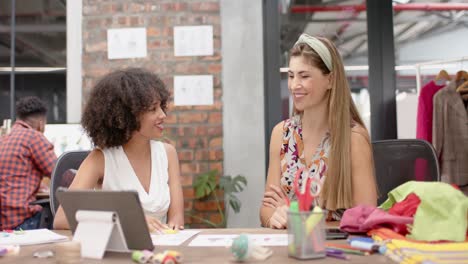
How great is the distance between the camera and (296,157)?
2.03 meters

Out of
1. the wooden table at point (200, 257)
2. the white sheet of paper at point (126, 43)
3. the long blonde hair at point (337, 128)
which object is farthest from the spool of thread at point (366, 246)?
the white sheet of paper at point (126, 43)

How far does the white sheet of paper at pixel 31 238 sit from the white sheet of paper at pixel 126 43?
2650 millimetres

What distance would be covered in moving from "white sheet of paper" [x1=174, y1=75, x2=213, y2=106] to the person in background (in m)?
1.01

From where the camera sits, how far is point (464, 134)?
11.3 ft

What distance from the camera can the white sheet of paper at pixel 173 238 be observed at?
1.33 m

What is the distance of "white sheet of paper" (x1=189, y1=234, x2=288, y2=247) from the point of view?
1287mm

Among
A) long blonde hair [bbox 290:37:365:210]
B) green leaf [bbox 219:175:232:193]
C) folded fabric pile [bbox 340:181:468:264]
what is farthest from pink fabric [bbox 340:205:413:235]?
green leaf [bbox 219:175:232:193]

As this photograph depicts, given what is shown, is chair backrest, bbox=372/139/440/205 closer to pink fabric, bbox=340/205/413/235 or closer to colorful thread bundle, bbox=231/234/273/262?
pink fabric, bbox=340/205/413/235

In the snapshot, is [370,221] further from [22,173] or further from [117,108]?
[22,173]

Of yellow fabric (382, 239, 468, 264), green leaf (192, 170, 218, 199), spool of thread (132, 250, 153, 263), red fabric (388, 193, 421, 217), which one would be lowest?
green leaf (192, 170, 218, 199)

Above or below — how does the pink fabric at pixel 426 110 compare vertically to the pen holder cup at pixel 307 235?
above

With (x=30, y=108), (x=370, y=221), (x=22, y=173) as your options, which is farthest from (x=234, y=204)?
(x=370, y=221)

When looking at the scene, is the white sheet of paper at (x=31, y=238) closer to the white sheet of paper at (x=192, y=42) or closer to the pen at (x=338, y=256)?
the pen at (x=338, y=256)

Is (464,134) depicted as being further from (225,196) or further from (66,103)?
(66,103)
